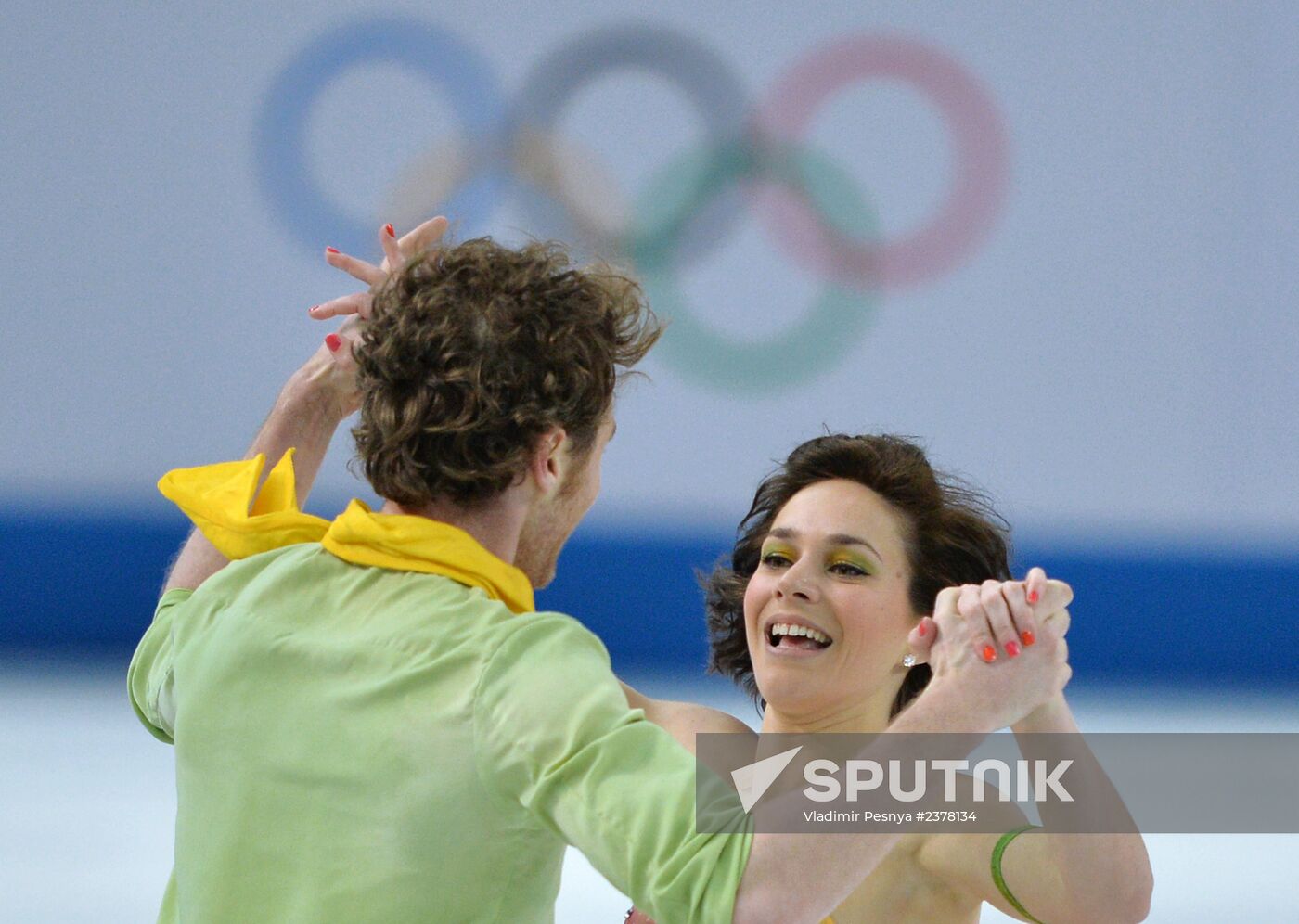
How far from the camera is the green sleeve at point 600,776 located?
3.89 ft

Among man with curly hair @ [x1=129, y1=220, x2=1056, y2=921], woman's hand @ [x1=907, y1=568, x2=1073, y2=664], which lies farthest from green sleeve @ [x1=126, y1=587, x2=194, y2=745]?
woman's hand @ [x1=907, y1=568, x2=1073, y2=664]

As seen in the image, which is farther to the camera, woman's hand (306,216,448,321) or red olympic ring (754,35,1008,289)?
red olympic ring (754,35,1008,289)

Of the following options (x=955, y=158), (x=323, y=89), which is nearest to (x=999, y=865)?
(x=955, y=158)

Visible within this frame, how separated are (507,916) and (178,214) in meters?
6.46

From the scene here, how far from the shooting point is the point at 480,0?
7.42 m

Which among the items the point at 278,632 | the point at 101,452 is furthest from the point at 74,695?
the point at 278,632

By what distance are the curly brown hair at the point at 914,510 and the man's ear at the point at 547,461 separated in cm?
87

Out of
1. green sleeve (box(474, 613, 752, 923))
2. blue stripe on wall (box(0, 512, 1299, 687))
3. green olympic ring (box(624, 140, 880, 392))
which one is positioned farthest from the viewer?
green olympic ring (box(624, 140, 880, 392))

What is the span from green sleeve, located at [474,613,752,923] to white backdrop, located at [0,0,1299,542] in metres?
5.85

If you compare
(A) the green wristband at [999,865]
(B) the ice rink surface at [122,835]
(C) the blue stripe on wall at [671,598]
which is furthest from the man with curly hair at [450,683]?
(C) the blue stripe on wall at [671,598]

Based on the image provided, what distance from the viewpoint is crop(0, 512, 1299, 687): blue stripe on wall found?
6906 mm

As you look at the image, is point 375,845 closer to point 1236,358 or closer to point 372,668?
point 372,668

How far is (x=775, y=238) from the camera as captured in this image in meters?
7.27

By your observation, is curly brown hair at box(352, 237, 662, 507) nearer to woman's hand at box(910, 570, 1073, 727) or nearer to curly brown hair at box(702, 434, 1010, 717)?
woman's hand at box(910, 570, 1073, 727)
